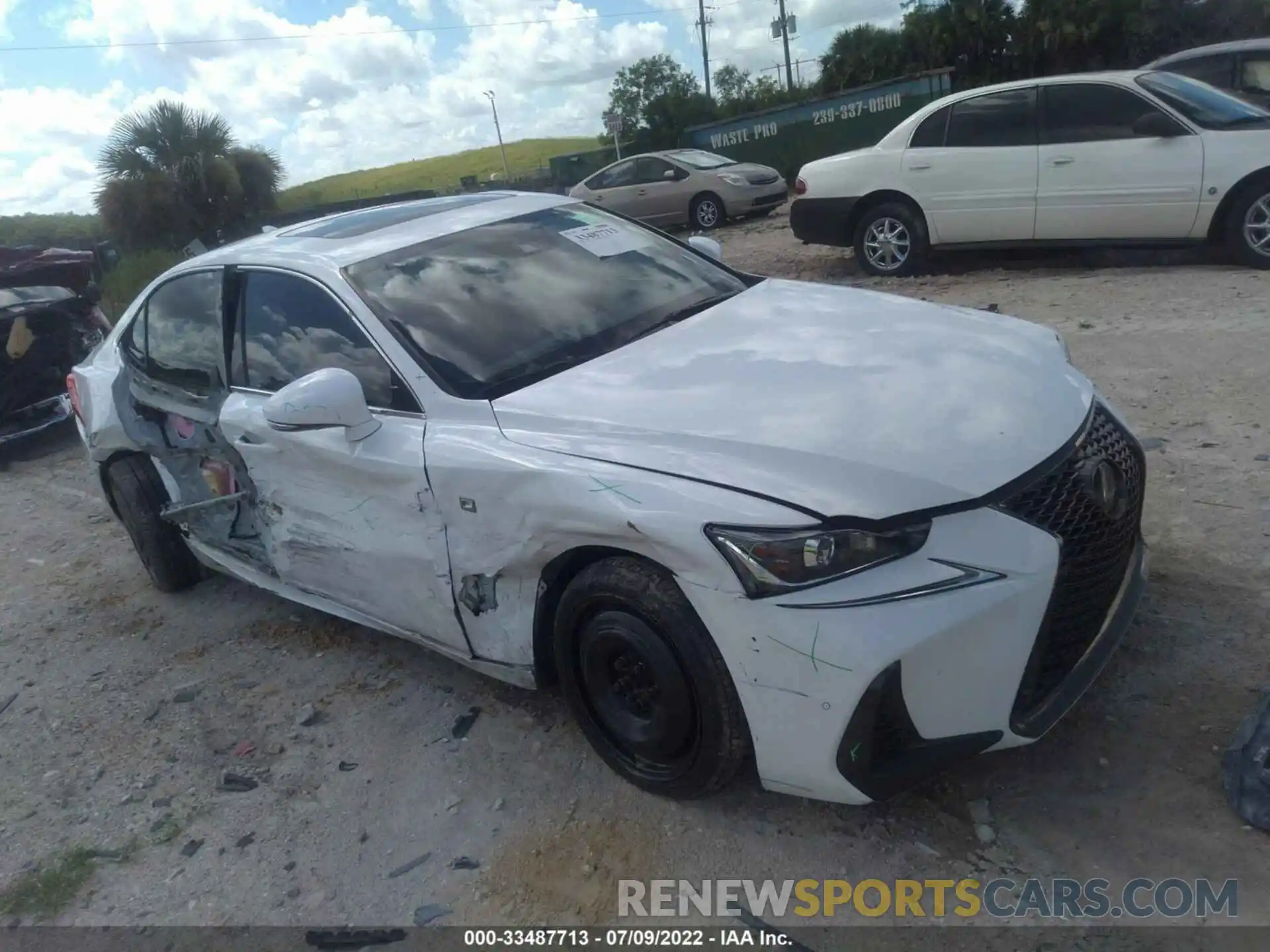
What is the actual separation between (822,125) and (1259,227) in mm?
16612

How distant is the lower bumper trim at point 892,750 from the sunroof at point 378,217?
8.81 feet

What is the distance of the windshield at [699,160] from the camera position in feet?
54.9

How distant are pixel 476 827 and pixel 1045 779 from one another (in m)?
1.59

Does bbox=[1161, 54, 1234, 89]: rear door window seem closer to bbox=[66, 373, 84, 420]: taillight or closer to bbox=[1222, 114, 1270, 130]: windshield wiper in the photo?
bbox=[1222, 114, 1270, 130]: windshield wiper

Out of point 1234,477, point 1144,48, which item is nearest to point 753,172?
point 1234,477

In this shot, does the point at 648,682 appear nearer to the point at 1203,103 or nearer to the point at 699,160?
the point at 1203,103

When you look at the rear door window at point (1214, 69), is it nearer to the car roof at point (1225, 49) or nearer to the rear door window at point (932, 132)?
the car roof at point (1225, 49)

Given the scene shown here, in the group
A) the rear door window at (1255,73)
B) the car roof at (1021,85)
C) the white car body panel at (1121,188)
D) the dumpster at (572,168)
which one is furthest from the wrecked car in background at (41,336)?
the dumpster at (572,168)

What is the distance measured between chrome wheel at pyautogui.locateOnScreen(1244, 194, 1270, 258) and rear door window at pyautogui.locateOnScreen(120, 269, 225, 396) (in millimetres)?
7062

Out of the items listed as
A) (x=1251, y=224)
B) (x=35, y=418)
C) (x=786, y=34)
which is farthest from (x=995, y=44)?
(x=35, y=418)

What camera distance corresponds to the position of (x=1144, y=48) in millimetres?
29656

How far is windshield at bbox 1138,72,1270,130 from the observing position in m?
7.50

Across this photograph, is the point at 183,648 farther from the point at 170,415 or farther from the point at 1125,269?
the point at 1125,269

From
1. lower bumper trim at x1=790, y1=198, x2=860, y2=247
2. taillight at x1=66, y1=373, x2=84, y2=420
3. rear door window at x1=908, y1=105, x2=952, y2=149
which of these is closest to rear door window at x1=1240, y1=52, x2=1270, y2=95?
rear door window at x1=908, y1=105, x2=952, y2=149
